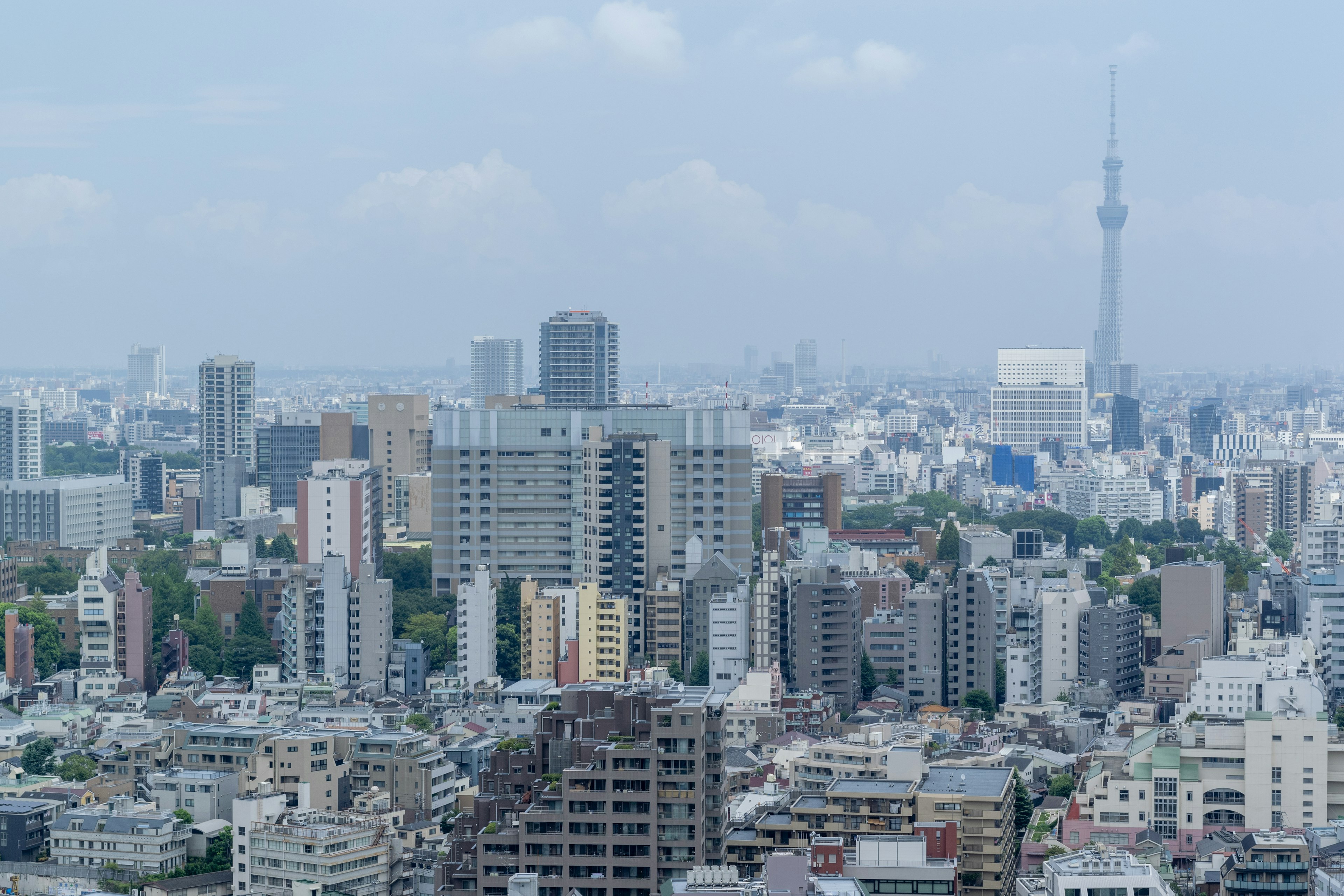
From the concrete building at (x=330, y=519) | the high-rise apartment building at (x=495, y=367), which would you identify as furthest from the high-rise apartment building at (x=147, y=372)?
the concrete building at (x=330, y=519)

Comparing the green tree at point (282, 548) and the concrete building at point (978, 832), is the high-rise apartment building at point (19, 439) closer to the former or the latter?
the green tree at point (282, 548)

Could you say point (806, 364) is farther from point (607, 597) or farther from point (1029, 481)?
point (607, 597)

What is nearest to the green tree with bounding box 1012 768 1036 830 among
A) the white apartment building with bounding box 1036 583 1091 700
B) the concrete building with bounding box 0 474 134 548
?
the white apartment building with bounding box 1036 583 1091 700

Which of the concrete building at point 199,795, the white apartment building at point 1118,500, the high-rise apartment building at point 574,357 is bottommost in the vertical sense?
the concrete building at point 199,795

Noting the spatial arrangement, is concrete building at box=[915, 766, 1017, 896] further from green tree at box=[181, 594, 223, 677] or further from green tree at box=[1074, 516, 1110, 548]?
green tree at box=[1074, 516, 1110, 548]

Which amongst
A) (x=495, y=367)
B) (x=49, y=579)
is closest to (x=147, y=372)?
(x=495, y=367)

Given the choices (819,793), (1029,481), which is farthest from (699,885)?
(1029,481)
